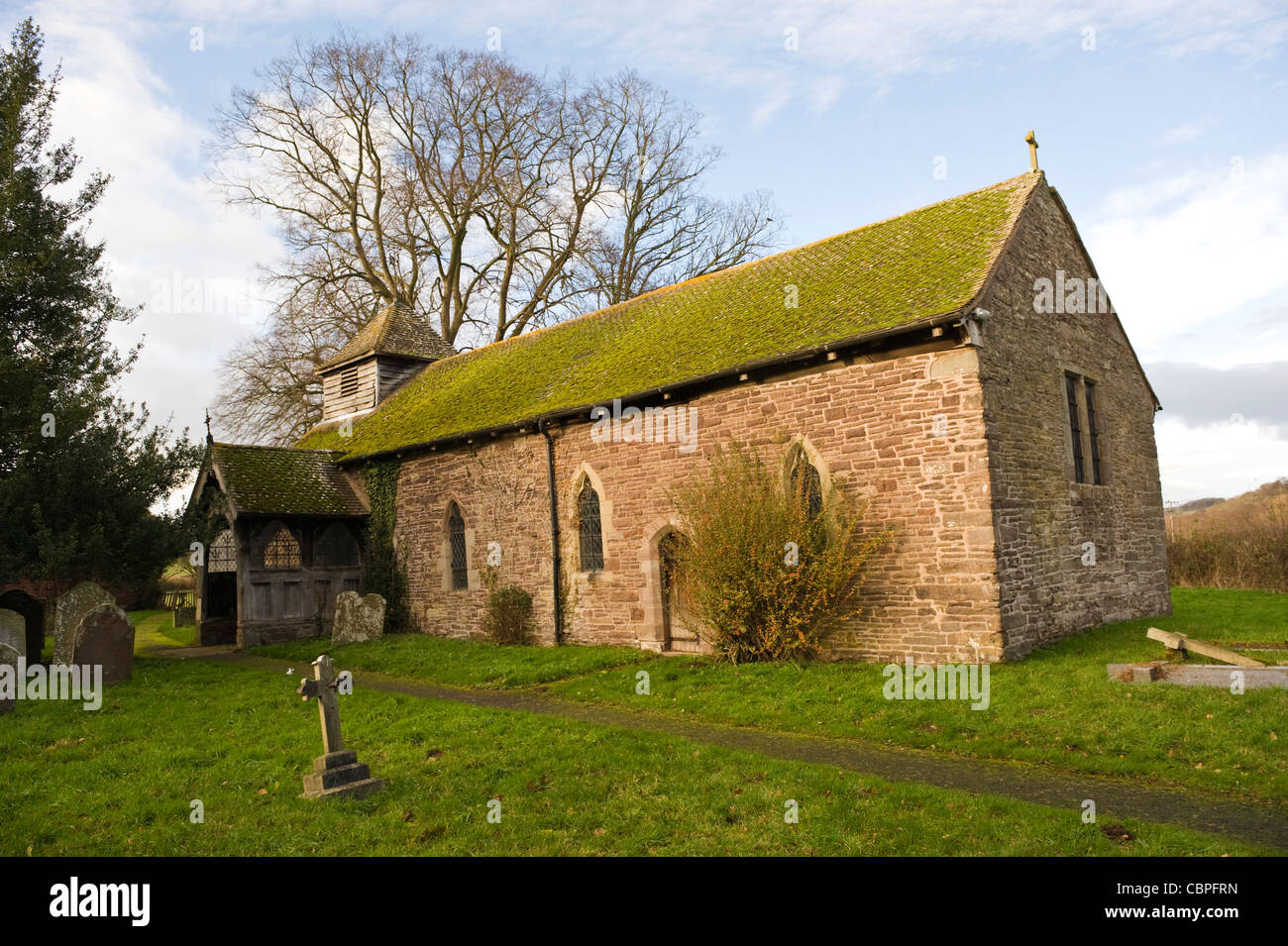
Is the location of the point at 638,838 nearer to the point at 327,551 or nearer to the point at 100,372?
the point at 100,372

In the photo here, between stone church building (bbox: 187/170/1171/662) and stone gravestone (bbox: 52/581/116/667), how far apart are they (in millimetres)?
3472

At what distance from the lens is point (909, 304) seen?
465 inches

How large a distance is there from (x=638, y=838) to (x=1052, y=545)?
8928mm

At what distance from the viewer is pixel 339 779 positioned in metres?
6.84

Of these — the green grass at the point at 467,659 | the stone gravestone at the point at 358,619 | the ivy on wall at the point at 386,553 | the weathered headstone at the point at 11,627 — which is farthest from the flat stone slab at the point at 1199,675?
the ivy on wall at the point at 386,553

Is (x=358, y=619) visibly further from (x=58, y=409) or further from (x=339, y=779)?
(x=339, y=779)

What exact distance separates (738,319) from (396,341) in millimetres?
13758

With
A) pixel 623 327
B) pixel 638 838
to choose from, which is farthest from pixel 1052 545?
pixel 623 327

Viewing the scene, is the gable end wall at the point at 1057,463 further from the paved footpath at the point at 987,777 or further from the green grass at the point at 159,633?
the green grass at the point at 159,633

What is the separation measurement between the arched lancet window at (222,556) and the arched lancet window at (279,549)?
2.56m

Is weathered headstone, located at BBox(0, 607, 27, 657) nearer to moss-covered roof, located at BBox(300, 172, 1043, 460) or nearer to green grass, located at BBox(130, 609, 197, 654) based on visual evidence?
green grass, located at BBox(130, 609, 197, 654)

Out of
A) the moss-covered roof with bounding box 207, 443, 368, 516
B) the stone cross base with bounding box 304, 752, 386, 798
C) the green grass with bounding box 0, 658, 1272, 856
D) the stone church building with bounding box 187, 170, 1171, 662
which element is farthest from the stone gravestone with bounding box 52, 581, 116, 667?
the stone cross base with bounding box 304, 752, 386, 798

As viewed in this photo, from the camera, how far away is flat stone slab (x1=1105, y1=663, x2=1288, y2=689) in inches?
319

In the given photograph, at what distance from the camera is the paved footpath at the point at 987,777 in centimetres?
584
